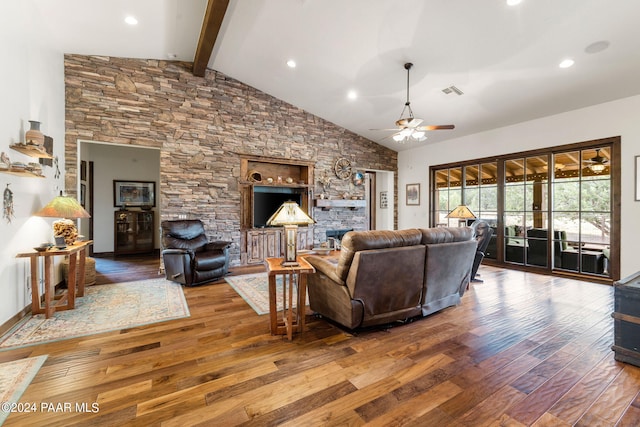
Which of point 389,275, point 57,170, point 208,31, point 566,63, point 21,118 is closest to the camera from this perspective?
point 389,275

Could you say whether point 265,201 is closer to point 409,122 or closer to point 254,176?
point 254,176

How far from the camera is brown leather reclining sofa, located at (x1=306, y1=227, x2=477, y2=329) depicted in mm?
2562

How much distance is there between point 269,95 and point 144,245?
4.88 metres

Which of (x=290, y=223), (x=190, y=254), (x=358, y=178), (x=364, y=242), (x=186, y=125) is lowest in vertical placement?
(x=190, y=254)

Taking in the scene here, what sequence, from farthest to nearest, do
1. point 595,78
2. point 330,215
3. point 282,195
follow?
1. point 330,215
2. point 282,195
3. point 595,78

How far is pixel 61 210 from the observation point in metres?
3.25

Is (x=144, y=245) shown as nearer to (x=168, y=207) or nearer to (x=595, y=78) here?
(x=168, y=207)

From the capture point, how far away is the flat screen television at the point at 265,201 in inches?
241

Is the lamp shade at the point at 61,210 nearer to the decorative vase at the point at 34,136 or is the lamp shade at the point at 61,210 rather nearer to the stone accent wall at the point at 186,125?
the decorative vase at the point at 34,136

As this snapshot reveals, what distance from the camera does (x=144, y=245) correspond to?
7.18 metres

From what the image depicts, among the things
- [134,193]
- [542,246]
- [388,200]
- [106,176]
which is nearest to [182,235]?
[134,193]

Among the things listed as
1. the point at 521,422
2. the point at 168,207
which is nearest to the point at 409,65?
the point at 521,422

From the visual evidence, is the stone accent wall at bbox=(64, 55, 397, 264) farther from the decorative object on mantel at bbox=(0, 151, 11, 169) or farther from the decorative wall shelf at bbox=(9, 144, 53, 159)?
the decorative object on mantel at bbox=(0, 151, 11, 169)

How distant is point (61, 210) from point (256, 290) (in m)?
2.51
